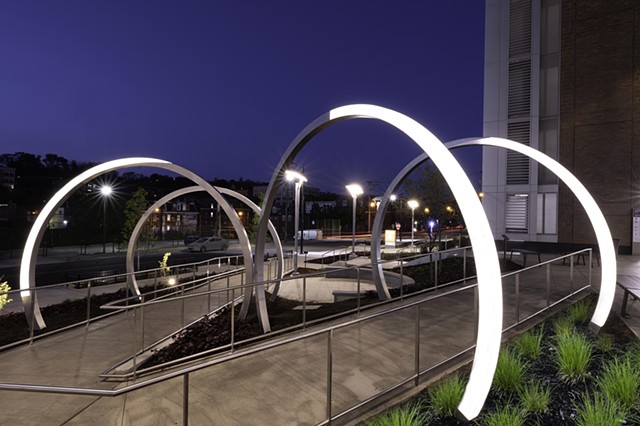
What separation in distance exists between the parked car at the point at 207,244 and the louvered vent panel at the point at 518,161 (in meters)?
24.0

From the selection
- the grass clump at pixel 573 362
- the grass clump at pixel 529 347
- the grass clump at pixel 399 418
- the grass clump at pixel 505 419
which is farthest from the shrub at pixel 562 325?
the grass clump at pixel 399 418

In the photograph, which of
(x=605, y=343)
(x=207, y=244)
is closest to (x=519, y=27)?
(x=605, y=343)

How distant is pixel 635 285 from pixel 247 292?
971 cm

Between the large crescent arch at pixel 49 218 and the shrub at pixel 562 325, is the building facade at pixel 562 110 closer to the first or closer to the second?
the shrub at pixel 562 325

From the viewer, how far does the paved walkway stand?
439 centimetres

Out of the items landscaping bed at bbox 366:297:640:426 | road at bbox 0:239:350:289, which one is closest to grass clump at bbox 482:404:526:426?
landscaping bed at bbox 366:297:640:426

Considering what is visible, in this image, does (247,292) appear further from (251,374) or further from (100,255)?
(100,255)

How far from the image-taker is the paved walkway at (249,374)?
439 centimetres

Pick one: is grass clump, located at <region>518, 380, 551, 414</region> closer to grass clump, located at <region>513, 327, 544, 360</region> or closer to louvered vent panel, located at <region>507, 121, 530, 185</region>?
grass clump, located at <region>513, 327, 544, 360</region>

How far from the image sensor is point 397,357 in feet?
18.8

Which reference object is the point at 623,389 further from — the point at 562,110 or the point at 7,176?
the point at 7,176

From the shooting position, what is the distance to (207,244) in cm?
3659

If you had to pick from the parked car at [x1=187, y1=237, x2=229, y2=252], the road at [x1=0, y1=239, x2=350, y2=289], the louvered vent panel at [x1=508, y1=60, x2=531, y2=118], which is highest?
the louvered vent panel at [x1=508, y1=60, x2=531, y2=118]

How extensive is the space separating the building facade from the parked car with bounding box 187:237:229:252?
22.8 m
